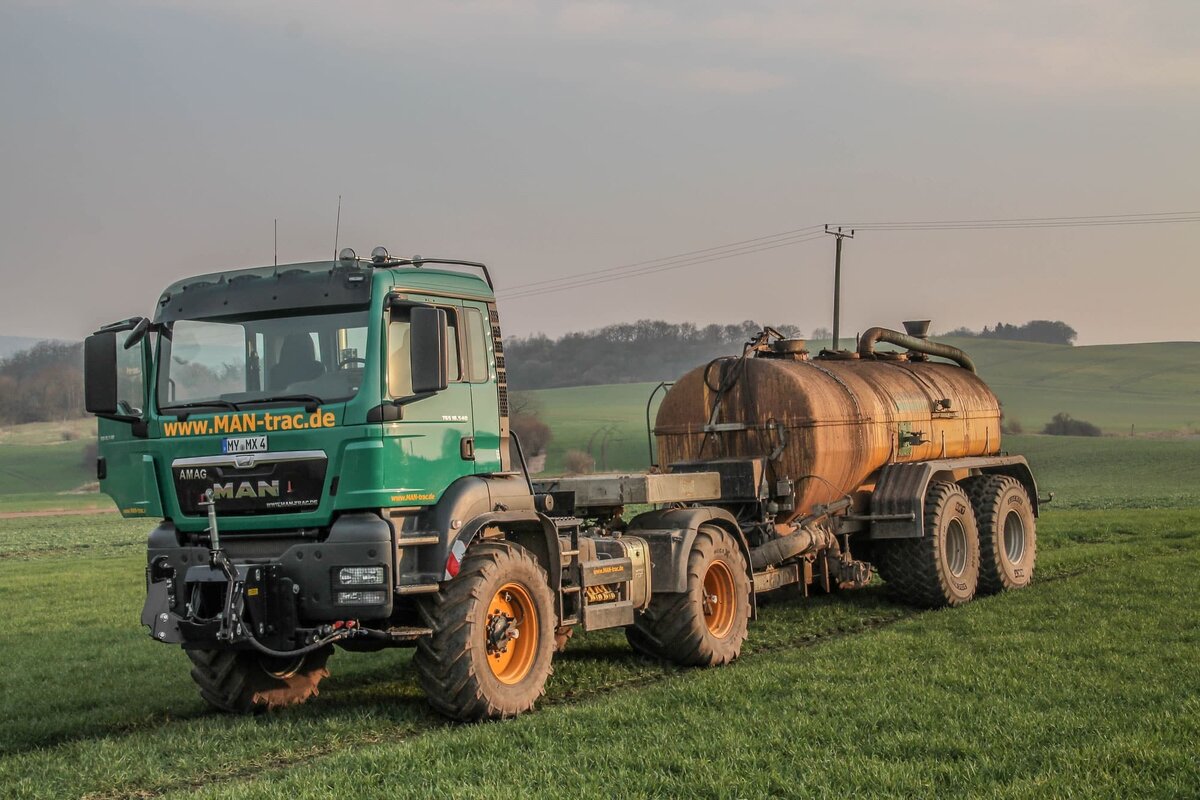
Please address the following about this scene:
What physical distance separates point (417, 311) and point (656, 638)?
4.66 m

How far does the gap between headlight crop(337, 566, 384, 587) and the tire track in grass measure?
3.79 feet

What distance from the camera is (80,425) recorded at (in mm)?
109812

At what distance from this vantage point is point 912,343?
1933 centimetres

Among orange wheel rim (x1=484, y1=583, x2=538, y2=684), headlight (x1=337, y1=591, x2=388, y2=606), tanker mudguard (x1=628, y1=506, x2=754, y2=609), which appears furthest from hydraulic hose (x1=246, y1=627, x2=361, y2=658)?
tanker mudguard (x1=628, y1=506, x2=754, y2=609)

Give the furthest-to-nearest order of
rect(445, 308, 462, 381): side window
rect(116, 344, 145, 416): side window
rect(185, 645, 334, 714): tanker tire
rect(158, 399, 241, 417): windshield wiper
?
1. rect(185, 645, 334, 714): tanker tire
2. rect(116, 344, 145, 416): side window
3. rect(445, 308, 462, 381): side window
4. rect(158, 399, 241, 417): windshield wiper

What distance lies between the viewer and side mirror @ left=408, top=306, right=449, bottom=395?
9.36 metres

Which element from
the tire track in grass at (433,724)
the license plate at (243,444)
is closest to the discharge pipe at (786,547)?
the tire track in grass at (433,724)

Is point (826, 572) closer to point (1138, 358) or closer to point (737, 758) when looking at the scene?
point (737, 758)

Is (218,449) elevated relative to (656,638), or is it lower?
elevated

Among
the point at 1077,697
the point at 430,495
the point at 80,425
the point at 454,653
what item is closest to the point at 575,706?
the point at 454,653

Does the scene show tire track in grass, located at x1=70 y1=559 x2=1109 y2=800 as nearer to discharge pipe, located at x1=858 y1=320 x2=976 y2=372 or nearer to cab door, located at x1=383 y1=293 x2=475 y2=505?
cab door, located at x1=383 y1=293 x2=475 y2=505

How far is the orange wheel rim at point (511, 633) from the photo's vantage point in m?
10.2

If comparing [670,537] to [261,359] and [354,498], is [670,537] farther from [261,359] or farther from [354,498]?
→ [261,359]

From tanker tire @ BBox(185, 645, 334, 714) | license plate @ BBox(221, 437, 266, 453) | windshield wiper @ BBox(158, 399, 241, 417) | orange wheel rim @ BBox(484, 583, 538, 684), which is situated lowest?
tanker tire @ BBox(185, 645, 334, 714)
